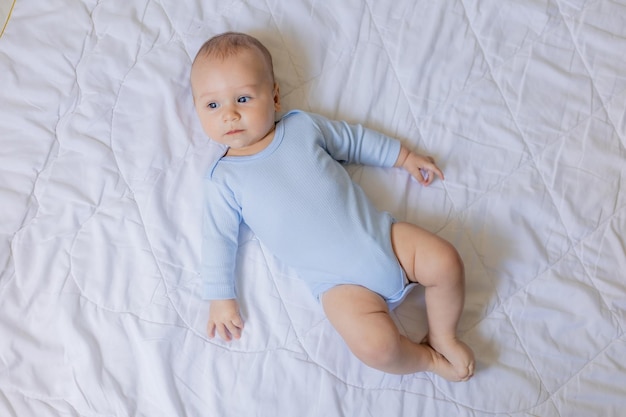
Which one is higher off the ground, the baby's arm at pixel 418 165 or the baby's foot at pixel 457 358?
the baby's arm at pixel 418 165

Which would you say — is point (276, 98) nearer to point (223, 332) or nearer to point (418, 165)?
point (418, 165)

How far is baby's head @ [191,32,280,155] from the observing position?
1.13 m

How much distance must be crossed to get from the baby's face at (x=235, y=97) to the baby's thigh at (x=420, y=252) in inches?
12.1

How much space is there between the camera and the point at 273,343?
1.13m

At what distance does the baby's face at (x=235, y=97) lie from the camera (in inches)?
44.4

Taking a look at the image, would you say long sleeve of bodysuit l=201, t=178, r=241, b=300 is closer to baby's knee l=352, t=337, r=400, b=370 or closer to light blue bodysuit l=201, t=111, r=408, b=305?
light blue bodysuit l=201, t=111, r=408, b=305

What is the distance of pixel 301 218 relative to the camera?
1128 millimetres

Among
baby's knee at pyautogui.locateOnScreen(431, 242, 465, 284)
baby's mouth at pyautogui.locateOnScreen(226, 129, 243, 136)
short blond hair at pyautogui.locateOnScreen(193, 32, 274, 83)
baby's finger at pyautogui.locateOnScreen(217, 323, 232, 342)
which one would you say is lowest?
baby's finger at pyautogui.locateOnScreen(217, 323, 232, 342)

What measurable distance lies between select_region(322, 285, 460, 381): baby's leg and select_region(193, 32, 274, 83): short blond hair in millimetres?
422

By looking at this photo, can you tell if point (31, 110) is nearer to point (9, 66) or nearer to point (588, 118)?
point (9, 66)

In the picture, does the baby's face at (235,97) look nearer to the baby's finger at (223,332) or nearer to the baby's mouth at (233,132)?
the baby's mouth at (233,132)

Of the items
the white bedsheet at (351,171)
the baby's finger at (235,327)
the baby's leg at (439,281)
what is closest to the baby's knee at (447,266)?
the baby's leg at (439,281)

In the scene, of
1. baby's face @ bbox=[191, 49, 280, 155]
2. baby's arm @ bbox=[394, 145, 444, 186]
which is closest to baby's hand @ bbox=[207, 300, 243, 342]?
baby's face @ bbox=[191, 49, 280, 155]

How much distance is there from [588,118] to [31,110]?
3.46 ft
